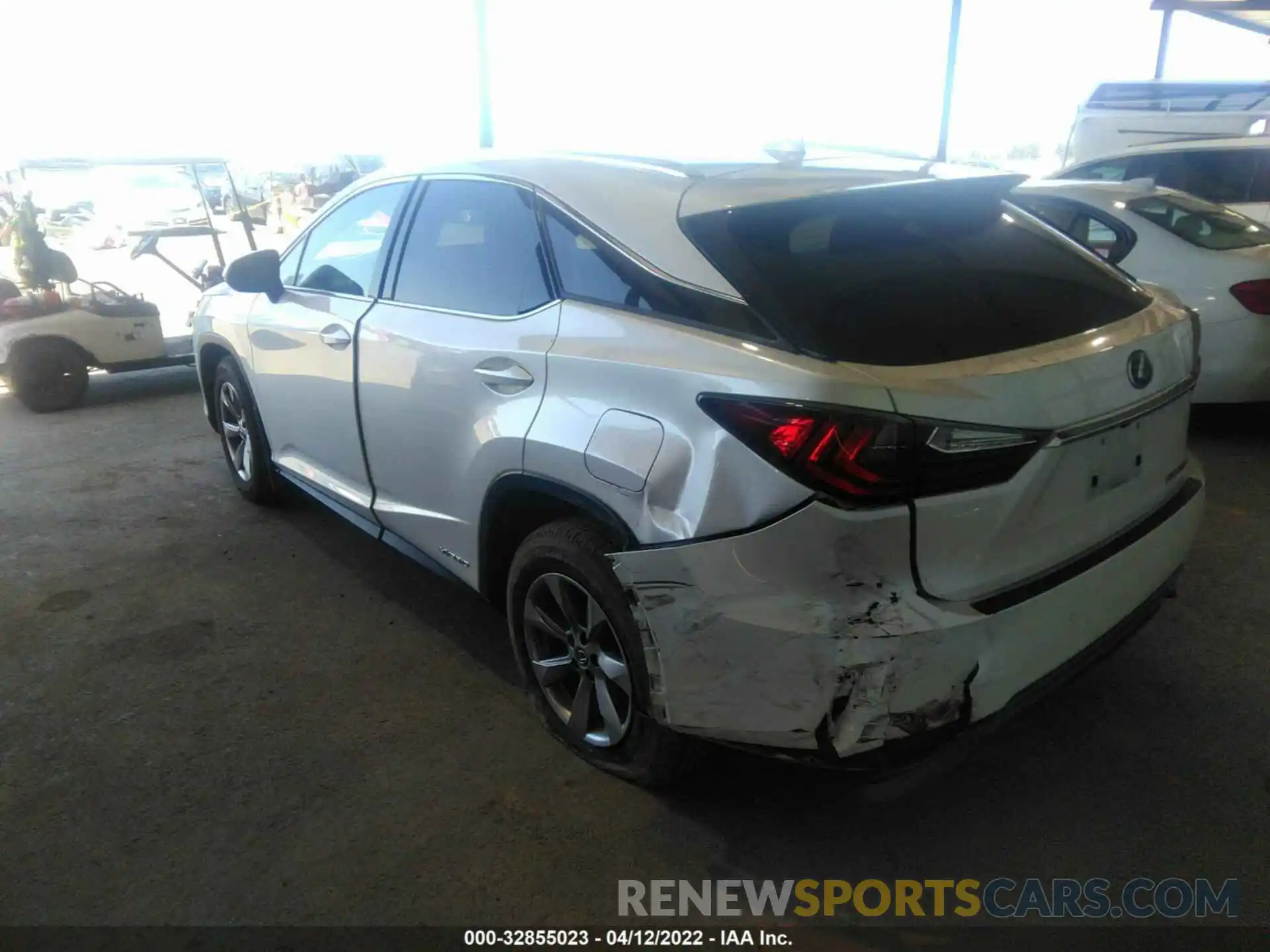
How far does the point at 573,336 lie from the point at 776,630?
899mm

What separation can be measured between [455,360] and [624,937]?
1574mm

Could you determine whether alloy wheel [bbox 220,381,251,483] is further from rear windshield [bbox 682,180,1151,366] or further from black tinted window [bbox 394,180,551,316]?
rear windshield [bbox 682,180,1151,366]

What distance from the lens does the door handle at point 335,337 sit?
10.4ft

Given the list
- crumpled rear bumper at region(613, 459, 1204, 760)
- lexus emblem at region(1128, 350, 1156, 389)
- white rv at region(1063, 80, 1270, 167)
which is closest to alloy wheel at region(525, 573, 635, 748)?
crumpled rear bumper at region(613, 459, 1204, 760)

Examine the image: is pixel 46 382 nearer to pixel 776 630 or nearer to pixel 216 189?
pixel 216 189

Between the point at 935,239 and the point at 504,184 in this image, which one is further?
the point at 504,184

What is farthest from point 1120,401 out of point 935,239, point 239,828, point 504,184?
point 239,828

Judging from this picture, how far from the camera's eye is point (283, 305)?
3.71m

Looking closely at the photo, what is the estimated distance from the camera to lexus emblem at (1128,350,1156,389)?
83.5 inches

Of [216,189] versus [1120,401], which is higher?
[216,189]

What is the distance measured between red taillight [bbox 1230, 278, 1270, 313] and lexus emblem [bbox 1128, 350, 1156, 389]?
10.7 feet

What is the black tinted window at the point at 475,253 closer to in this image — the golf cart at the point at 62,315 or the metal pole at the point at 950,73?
the golf cart at the point at 62,315

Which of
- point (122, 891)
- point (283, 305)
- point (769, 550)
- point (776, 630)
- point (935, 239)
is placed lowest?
point (122, 891)

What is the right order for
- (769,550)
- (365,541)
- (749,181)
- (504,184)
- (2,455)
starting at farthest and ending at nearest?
1. (2,455)
2. (365,541)
3. (504,184)
4. (749,181)
5. (769,550)
